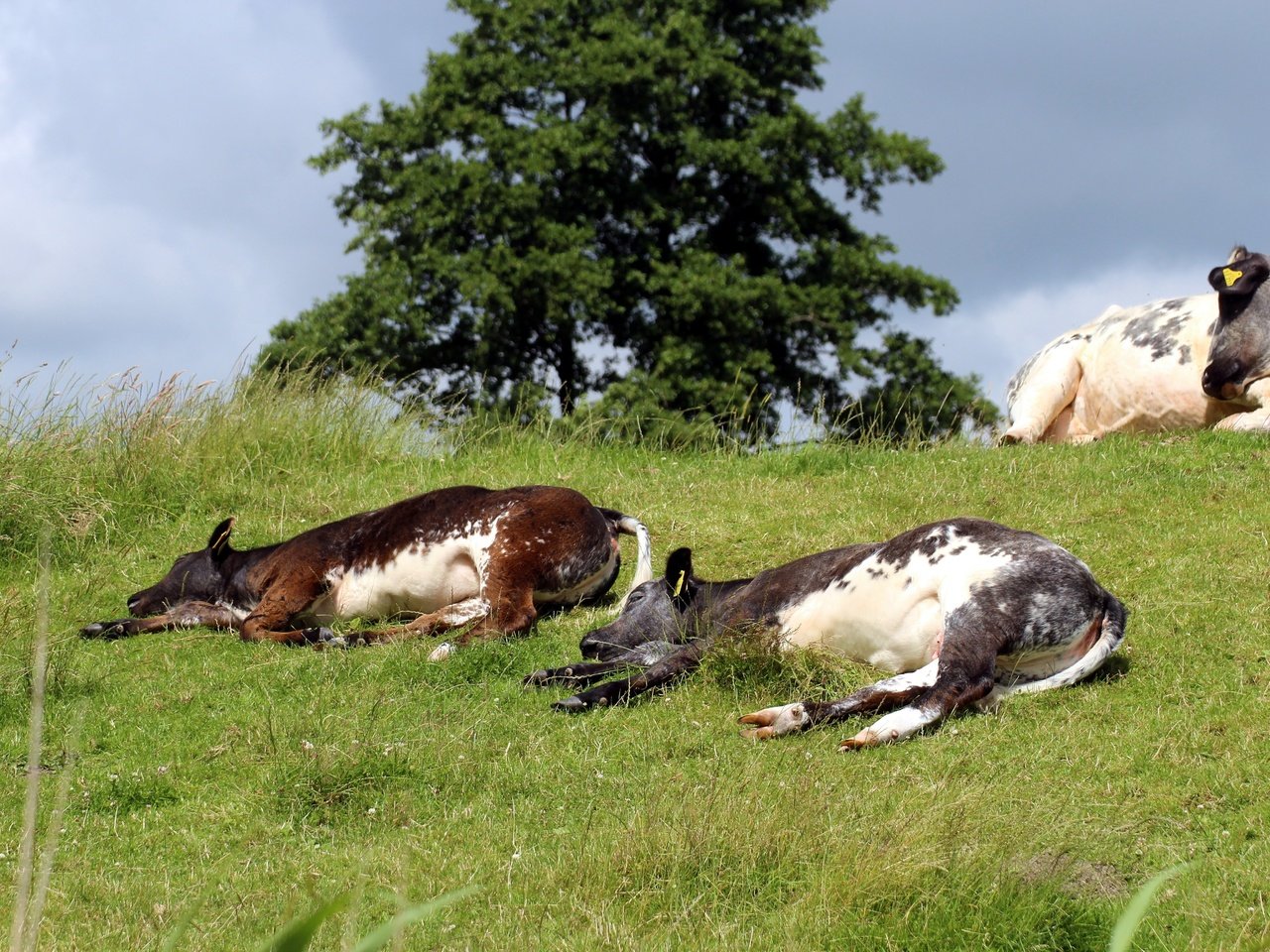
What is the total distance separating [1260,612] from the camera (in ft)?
25.6

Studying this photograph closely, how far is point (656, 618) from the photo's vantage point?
325 inches

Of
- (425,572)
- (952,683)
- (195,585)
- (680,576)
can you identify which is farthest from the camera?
(195,585)

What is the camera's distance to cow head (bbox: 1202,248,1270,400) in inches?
479

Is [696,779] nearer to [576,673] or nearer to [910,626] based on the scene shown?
[910,626]

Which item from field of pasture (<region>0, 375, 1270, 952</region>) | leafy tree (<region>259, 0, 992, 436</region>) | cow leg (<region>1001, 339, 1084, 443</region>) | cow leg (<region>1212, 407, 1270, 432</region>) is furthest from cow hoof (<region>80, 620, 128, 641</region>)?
leafy tree (<region>259, 0, 992, 436</region>)

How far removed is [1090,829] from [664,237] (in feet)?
81.8

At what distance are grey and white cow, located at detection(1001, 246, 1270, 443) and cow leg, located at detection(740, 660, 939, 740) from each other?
271 inches

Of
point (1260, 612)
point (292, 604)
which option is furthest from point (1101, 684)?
point (292, 604)

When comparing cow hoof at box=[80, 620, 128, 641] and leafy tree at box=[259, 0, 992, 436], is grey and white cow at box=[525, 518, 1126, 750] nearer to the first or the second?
cow hoof at box=[80, 620, 128, 641]

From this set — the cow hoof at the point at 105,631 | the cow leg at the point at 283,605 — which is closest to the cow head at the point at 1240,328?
the cow leg at the point at 283,605

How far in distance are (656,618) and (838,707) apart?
1.80 metres

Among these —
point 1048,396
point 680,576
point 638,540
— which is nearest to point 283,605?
point 638,540

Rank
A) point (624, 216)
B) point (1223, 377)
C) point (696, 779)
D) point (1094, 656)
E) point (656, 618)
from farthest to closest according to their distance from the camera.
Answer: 1. point (624, 216)
2. point (1223, 377)
3. point (656, 618)
4. point (1094, 656)
5. point (696, 779)

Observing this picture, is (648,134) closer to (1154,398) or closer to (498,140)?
(498,140)
